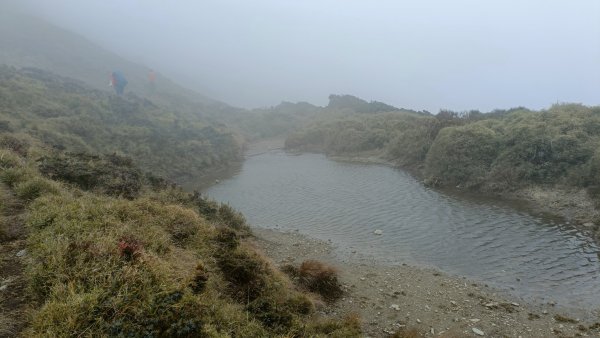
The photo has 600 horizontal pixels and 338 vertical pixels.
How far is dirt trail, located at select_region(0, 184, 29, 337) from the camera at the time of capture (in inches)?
260

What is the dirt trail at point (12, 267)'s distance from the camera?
6.61 metres

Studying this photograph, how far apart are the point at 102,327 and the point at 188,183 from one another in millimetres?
37956

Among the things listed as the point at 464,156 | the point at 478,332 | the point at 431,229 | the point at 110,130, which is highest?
the point at 464,156

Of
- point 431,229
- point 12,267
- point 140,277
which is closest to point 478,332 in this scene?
point 140,277

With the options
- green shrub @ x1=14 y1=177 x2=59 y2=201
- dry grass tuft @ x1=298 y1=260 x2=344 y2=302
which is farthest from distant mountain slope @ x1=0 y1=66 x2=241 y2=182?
dry grass tuft @ x1=298 y1=260 x2=344 y2=302

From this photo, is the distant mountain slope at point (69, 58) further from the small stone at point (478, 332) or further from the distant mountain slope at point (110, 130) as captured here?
the small stone at point (478, 332)

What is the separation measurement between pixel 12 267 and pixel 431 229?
802 inches

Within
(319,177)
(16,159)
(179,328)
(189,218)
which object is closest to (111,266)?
(179,328)

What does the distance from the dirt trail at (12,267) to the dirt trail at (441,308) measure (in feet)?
28.3

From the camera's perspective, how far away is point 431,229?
75.4 ft

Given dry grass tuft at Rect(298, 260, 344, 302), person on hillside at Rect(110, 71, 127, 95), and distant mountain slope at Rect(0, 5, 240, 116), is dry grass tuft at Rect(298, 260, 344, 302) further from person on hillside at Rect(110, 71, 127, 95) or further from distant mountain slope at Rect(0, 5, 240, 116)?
distant mountain slope at Rect(0, 5, 240, 116)

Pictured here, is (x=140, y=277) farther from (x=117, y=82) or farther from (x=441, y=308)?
(x=117, y=82)

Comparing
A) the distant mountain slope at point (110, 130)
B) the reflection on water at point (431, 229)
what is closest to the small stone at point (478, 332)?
the reflection on water at point (431, 229)

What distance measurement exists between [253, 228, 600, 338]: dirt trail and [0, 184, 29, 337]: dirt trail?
8.62 metres
